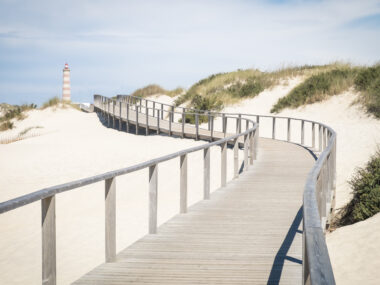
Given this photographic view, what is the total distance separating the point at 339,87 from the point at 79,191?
19509 mm

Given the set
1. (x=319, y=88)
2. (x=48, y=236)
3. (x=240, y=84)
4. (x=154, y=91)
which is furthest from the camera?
(x=154, y=91)

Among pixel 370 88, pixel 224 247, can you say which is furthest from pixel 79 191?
pixel 370 88

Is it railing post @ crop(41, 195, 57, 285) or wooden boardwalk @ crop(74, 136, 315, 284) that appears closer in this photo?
railing post @ crop(41, 195, 57, 285)

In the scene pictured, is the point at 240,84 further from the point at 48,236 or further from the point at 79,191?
the point at 48,236

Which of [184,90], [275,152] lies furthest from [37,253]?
[184,90]

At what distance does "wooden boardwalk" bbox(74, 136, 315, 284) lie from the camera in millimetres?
4574

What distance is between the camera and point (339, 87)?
29609 mm

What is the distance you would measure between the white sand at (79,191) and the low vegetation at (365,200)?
13.1 feet

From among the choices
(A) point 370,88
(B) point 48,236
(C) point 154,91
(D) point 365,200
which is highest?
(A) point 370,88

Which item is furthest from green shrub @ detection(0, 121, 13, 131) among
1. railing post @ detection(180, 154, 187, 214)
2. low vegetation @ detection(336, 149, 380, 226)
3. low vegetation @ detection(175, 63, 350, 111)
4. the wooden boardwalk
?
railing post @ detection(180, 154, 187, 214)

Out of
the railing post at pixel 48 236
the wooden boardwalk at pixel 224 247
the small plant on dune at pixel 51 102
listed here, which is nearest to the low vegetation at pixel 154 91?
the small plant on dune at pixel 51 102

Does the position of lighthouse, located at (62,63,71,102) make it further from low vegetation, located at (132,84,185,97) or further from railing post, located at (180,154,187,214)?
railing post, located at (180,154,187,214)

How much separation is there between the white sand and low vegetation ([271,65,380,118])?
9.32 m

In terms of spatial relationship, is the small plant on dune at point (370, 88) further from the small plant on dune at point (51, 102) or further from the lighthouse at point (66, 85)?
the lighthouse at point (66, 85)
